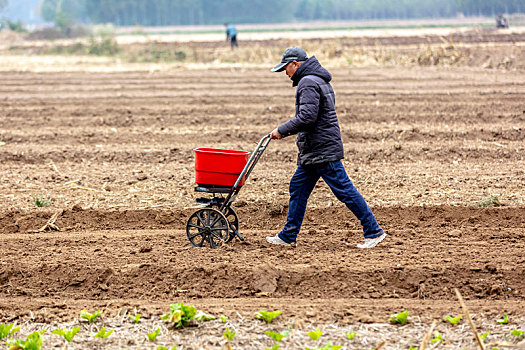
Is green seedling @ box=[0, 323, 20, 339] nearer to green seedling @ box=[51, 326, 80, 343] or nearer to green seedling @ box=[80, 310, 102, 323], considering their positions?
green seedling @ box=[51, 326, 80, 343]

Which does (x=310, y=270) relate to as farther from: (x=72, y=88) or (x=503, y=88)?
(x=72, y=88)

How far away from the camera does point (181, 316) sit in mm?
4746

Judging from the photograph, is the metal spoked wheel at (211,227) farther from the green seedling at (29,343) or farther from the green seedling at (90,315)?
the green seedling at (29,343)

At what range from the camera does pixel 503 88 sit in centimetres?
1734

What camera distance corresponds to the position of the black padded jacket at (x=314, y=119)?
5859 millimetres

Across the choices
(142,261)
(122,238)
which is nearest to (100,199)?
(122,238)

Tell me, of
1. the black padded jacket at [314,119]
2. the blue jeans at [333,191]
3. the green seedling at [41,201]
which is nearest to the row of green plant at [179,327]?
the blue jeans at [333,191]

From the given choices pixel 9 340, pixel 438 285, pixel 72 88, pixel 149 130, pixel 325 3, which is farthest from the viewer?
pixel 325 3

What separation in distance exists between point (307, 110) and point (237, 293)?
1765mm

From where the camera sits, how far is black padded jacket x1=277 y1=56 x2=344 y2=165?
5.86 metres

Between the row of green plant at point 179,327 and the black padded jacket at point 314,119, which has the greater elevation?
the black padded jacket at point 314,119

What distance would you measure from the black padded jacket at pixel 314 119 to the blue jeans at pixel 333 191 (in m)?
0.11

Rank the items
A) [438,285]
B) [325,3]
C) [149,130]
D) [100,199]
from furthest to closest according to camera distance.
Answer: [325,3], [149,130], [100,199], [438,285]

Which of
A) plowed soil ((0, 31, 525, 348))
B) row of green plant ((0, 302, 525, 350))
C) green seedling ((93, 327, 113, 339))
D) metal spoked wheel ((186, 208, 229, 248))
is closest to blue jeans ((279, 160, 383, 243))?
plowed soil ((0, 31, 525, 348))
